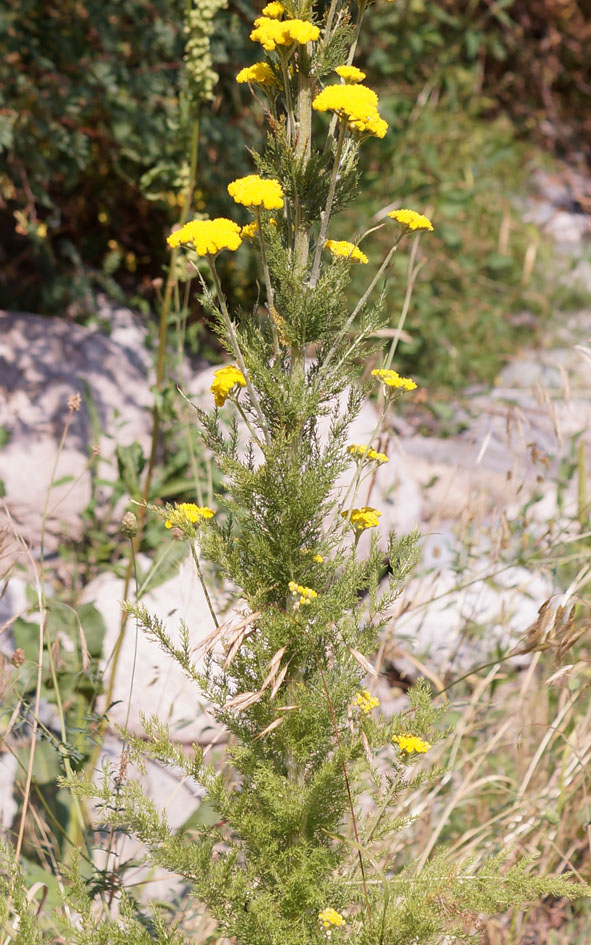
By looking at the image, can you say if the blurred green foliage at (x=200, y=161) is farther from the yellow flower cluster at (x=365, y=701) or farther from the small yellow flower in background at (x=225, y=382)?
the yellow flower cluster at (x=365, y=701)

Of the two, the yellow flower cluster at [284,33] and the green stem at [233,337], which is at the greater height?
the yellow flower cluster at [284,33]

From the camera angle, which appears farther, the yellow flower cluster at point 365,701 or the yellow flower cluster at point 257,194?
the yellow flower cluster at point 365,701

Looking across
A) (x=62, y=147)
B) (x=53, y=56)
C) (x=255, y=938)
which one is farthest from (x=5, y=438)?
(x=255, y=938)

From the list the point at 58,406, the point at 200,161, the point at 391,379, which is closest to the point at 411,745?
the point at 391,379

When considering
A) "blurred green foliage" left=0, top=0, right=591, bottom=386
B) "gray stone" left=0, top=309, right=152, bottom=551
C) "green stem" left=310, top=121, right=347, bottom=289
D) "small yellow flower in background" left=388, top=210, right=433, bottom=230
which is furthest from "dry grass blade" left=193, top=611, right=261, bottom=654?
"gray stone" left=0, top=309, right=152, bottom=551

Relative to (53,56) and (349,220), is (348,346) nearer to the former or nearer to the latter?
(53,56)

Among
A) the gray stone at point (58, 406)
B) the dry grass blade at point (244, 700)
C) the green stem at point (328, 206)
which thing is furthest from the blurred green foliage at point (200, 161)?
the dry grass blade at point (244, 700)

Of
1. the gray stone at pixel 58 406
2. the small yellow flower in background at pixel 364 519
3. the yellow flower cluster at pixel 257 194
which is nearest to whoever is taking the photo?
the yellow flower cluster at pixel 257 194

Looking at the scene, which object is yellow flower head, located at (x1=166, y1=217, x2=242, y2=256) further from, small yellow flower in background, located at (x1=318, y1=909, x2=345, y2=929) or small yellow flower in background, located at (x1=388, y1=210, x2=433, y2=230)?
small yellow flower in background, located at (x1=318, y1=909, x2=345, y2=929)
